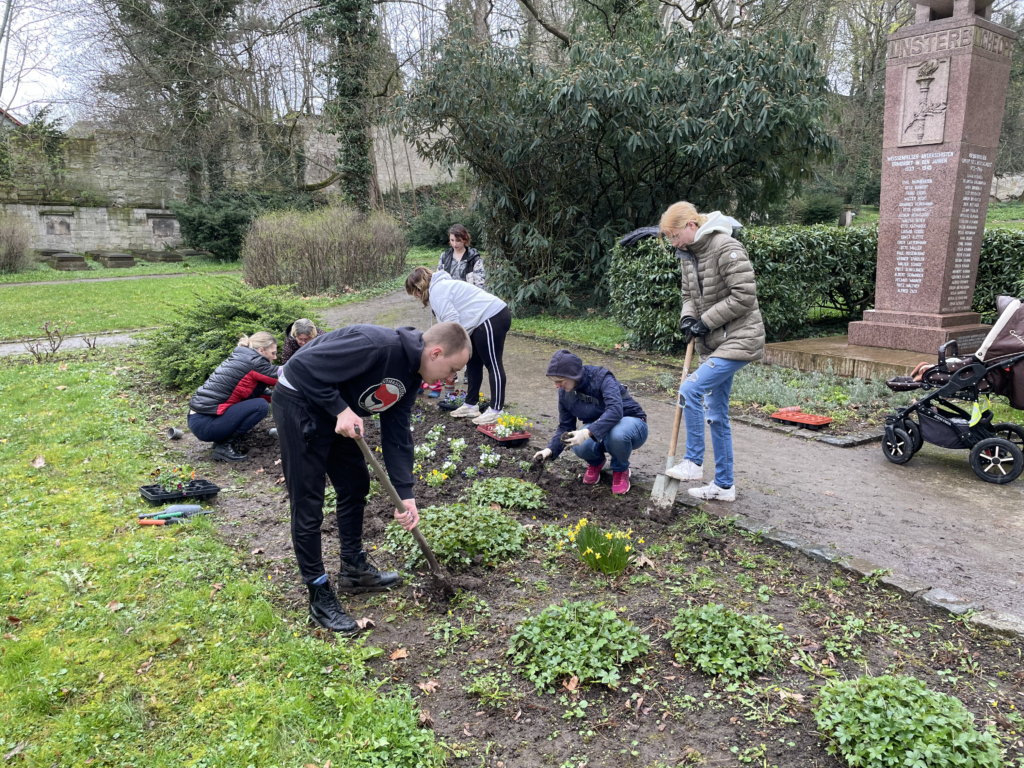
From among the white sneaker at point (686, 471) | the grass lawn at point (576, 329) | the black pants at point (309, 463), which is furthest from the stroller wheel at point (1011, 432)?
the grass lawn at point (576, 329)

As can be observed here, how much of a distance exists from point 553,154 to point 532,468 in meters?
8.31

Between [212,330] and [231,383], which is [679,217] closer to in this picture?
[231,383]

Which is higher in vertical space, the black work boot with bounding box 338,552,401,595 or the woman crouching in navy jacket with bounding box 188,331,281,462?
the woman crouching in navy jacket with bounding box 188,331,281,462

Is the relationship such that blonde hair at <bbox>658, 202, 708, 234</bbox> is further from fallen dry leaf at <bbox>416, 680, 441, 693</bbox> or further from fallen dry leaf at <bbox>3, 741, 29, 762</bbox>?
fallen dry leaf at <bbox>3, 741, 29, 762</bbox>

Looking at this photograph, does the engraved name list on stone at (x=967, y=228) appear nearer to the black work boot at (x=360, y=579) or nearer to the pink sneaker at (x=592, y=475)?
the pink sneaker at (x=592, y=475)

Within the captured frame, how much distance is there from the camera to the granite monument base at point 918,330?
848cm

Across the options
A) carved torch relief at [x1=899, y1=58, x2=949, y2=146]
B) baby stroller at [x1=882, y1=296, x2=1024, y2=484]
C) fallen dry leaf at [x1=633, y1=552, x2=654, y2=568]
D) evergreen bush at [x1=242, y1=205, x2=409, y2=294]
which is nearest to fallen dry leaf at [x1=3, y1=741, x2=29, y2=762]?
fallen dry leaf at [x1=633, y1=552, x2=654, y2=568]

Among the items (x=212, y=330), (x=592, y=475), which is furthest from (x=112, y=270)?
(x=592, y=475)

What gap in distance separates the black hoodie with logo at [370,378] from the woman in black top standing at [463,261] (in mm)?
4345

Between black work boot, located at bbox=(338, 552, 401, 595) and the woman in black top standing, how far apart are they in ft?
14.1

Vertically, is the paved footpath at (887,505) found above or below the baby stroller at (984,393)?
below

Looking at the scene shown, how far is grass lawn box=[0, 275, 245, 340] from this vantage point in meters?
13.7

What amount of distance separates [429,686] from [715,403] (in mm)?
2756

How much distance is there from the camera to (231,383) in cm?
622
